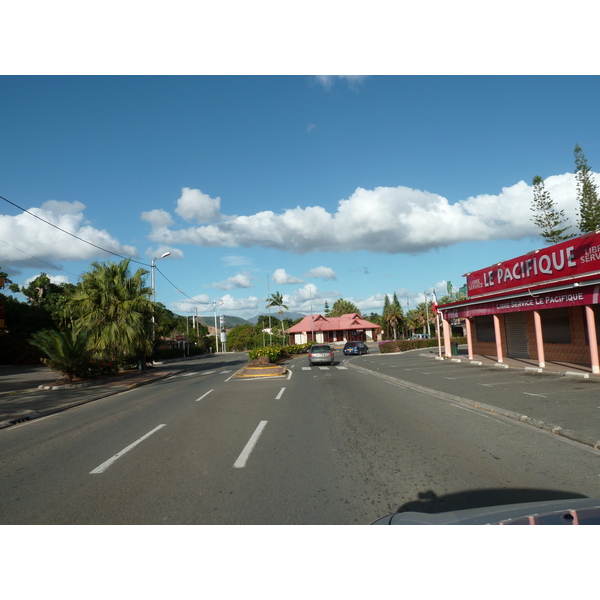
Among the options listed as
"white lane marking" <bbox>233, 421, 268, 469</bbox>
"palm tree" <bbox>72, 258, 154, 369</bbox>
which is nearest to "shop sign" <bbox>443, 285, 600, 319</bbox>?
"white lane marking" <bbox>233, 421, 268, 469</bbox>

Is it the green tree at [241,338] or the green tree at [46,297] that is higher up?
the green tree at [46,297]

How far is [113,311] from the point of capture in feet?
79.4

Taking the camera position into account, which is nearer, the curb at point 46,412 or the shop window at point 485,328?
the curb at point 46,412

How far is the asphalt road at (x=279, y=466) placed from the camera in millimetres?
4500

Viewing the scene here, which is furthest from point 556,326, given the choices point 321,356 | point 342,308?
point 342,308

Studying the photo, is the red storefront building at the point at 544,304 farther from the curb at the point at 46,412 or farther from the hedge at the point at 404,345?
the hedge at the point at 404,345

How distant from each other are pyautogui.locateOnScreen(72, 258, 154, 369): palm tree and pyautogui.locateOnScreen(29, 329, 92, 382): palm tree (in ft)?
8.14

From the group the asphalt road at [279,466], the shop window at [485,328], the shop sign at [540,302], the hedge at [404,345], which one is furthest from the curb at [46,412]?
the hedge at [404,345]

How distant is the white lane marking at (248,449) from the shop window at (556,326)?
15.9 m

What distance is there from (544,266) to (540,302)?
288cm

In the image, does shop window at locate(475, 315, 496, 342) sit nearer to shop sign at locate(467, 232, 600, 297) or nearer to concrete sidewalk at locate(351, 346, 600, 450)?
shop sign at locate(467, 232, 600, 297)

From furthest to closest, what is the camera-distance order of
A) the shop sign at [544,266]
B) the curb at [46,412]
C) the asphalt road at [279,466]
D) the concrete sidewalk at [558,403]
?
1. the shop sign at [544,266]
2. the curb at [46,412]
3. the concrete sidewalk at [558,403]
4. the asphalt road at [279,466]

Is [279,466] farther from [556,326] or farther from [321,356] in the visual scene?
[321,356]

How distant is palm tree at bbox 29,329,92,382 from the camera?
1928 cm
